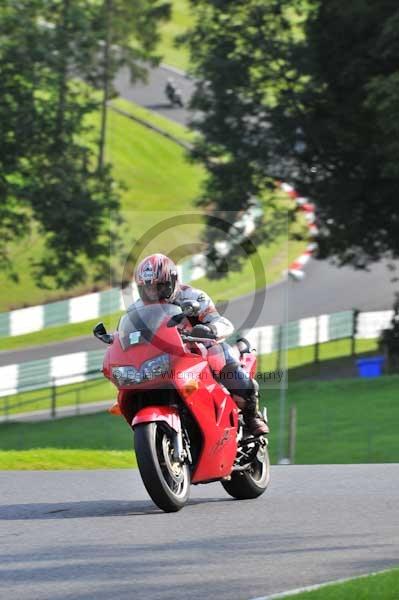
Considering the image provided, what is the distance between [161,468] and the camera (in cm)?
924

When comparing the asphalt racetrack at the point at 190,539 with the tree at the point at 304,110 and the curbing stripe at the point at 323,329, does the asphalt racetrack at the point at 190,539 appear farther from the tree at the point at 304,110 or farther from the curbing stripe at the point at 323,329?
the curbing stripe at the point at 323,329

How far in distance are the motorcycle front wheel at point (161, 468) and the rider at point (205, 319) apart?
28.5 inches

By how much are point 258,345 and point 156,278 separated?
27.2 metres

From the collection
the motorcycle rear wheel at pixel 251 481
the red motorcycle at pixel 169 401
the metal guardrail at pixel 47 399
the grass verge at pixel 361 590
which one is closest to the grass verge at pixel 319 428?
the metal guardrail at pixel 47 399

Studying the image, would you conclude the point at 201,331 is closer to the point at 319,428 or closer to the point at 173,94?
the point at 319,428

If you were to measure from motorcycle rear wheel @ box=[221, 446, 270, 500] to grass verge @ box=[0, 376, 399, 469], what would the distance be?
9331mm

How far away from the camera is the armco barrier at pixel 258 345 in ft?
118

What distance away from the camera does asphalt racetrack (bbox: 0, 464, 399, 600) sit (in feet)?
22.2

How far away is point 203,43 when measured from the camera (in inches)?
1550

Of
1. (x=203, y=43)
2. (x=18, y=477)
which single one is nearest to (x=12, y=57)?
(x=203, y=43)

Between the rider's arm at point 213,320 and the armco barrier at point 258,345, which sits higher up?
the rider's arm at point 213,320

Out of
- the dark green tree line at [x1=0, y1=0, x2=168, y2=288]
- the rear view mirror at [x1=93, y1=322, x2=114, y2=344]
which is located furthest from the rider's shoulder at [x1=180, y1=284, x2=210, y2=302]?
the dark green tree line at [x1=0, y1=0, x2=168, y2=288]

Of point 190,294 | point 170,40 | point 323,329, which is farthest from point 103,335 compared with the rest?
point 170,40

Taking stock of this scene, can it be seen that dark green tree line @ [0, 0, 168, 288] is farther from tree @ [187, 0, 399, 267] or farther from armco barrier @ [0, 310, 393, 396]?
tree @ [187, 0, 399, 267]
